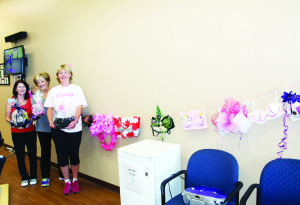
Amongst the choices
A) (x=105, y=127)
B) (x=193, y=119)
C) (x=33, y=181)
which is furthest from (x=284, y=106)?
(x=33, y=181)

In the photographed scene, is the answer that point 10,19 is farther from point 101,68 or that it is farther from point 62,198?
point 62,198

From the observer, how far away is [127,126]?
2.53 m

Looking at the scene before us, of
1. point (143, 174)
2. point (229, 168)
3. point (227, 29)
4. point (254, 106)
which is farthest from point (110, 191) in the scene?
point (227, 29)

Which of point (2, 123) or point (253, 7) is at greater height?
point (253, 7)

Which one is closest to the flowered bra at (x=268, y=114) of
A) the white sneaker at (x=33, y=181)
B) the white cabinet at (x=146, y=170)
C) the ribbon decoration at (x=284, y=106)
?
the ribbon decoration at (x=284, y=106)

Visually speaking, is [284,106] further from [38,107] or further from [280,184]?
[38,107]

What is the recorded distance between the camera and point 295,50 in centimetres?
160

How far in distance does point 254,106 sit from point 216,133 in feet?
1.31

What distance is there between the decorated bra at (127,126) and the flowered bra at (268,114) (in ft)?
3.87

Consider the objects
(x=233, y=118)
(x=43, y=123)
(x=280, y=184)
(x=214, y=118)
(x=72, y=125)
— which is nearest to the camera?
(x=280, y=184)

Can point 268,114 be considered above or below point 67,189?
above

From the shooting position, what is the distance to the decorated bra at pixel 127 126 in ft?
8.20

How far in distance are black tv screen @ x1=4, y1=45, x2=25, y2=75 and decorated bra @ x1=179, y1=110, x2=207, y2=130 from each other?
3301 mm

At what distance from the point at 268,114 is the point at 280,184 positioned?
475mm
